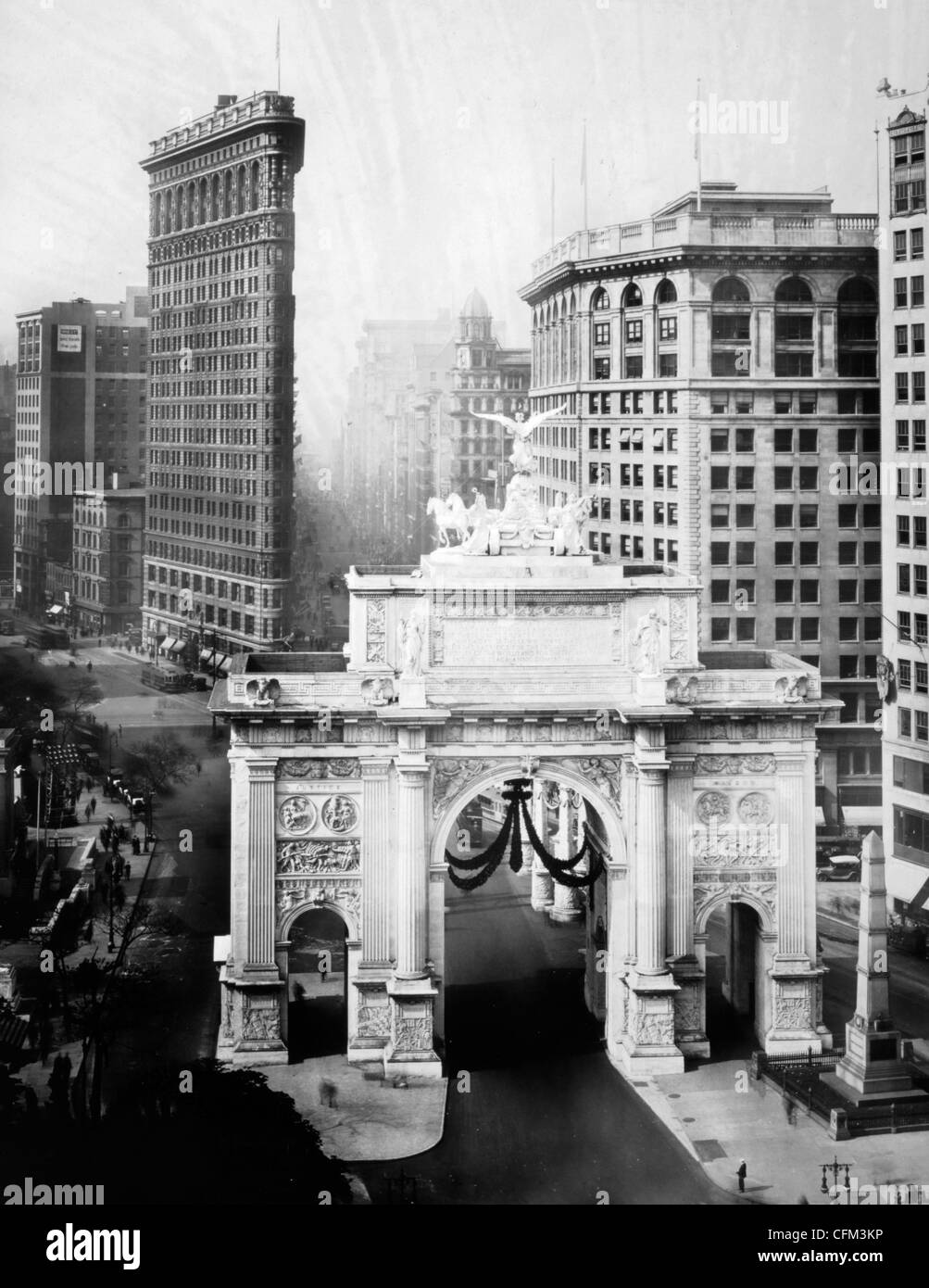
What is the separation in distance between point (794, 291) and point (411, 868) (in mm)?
25576

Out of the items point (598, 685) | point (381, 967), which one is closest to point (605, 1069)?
point (381, 967)

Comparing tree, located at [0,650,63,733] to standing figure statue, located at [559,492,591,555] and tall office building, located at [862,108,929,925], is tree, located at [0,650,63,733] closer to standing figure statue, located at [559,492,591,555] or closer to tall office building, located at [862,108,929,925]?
standing figure statue, located at [559,492,591,555]

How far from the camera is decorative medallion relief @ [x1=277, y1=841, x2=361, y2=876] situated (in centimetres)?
4144

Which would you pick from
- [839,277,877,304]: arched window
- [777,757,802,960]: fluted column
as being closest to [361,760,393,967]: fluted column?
[777,757,802,960]: fluted column

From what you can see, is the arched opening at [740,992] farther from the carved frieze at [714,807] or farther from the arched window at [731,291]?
the arched window at [731,291]

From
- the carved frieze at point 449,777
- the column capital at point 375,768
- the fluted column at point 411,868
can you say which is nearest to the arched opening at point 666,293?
the carved frieze at point 449,777

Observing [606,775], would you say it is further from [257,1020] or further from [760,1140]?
[257,1020]

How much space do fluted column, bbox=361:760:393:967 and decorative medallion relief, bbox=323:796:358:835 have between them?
Answer: 35 cm

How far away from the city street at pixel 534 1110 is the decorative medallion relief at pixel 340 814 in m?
5.77

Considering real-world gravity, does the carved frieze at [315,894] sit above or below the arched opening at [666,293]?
below

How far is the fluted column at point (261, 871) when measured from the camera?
41.1 m

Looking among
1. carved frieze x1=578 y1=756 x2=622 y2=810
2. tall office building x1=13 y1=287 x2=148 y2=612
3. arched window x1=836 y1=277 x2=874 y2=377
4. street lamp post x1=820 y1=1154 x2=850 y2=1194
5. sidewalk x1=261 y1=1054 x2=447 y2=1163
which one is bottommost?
street lamp post x1=820 y1=1154 x2=850 y2=1194

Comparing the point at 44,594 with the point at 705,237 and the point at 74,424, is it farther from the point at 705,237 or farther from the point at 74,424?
the point at 705,237

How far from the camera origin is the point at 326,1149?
36.8m
